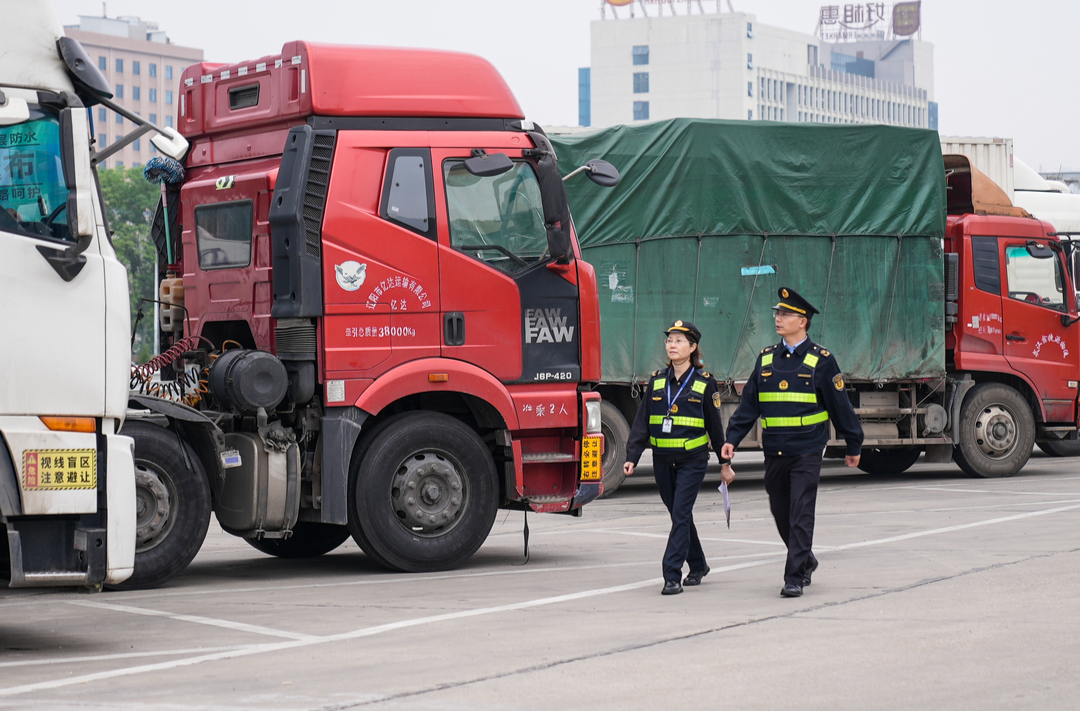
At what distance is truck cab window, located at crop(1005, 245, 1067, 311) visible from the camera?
59.5ft

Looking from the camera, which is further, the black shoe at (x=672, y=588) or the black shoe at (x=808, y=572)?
the black shoe at (x=672, y=588)

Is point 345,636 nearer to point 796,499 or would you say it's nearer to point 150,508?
point 150,508

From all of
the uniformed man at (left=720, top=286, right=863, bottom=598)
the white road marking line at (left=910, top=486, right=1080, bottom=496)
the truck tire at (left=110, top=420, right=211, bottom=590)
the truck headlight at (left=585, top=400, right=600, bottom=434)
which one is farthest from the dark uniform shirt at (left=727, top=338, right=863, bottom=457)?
the white road marking line at (left=910, top=486, right=1080, bottom=496)

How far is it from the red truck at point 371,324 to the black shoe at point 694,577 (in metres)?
1.45

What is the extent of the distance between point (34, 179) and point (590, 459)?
189 inches

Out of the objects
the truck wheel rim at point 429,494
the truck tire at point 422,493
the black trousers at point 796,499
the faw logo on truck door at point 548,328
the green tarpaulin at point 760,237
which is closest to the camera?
the black trousers at point 796,499

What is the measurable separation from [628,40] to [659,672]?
154439 mm

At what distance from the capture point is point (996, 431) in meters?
18.2

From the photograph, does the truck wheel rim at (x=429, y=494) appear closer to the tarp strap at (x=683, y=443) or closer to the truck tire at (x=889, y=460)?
the tarp strap at (x=683, y=443)

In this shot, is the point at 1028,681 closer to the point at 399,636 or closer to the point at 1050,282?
the point at 399,636

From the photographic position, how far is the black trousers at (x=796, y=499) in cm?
911

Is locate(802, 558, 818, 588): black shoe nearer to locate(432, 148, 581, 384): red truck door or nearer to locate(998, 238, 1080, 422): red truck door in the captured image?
locate(432, 148, 581, 384): red truck door

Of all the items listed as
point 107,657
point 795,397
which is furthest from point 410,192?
point 107,657

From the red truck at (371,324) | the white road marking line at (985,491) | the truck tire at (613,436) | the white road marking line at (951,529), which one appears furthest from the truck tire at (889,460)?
the red truck at (371,324)
